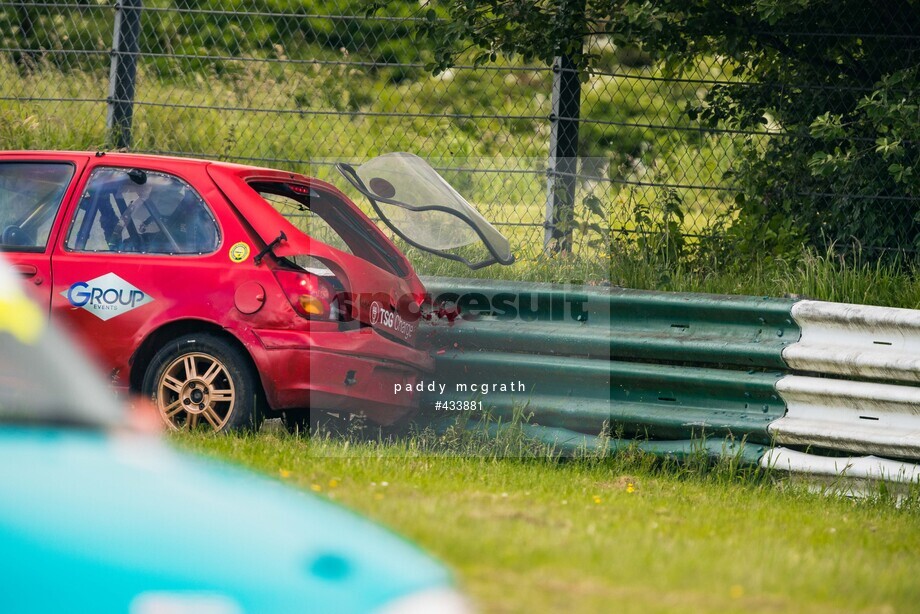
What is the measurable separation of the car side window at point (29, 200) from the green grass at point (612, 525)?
4.92 feet

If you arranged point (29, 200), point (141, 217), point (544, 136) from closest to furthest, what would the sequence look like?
A: point (141, 217), point (29, 200), point (544, 136)

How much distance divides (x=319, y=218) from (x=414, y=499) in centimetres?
249

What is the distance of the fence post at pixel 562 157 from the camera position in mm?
8297

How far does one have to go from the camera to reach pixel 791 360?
6191 millimetres

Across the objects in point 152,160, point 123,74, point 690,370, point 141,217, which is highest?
point 123,74

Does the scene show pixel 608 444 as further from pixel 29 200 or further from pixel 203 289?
pixel 29 200

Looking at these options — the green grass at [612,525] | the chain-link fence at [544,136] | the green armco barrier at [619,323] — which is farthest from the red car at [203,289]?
the chain-link fence at [544,136]

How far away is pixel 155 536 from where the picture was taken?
2.54m

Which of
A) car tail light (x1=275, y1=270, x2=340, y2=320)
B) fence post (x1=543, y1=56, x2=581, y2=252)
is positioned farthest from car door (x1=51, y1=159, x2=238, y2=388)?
fence post (x1=543, y1=56, x2=581, y2=252)

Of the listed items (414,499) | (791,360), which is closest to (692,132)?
(791,360)

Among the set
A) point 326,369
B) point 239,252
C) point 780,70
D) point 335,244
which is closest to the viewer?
point 326,369

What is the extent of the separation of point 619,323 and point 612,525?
2088 mm

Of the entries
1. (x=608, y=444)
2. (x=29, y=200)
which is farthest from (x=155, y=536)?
(x=29, y=200)

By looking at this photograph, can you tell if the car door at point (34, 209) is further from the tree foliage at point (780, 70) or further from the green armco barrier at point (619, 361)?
the tree foliage at point (780, 70)
